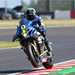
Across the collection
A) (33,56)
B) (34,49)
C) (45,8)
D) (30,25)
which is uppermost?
(30,25)

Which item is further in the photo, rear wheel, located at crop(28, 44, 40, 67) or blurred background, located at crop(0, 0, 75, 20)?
blurred background, located at crop(0, 0, 75, 20)

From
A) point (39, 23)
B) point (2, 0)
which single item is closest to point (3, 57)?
point (39, 23)

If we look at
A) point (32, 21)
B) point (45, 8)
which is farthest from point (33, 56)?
point (45, 8)

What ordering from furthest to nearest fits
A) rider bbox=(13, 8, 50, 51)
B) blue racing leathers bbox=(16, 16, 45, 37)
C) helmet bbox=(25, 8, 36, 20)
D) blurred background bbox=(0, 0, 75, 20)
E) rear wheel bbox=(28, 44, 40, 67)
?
blurred background bbox=(0, 0, 75, 20) < helmet bbox=(25, 8, 36, 20) < rider bbox=(13, 8, 50, 51) < blue racing leathers bbox=(16, 16, 45, 37) < rear wheel bbox=(28, 44, 40, 67)

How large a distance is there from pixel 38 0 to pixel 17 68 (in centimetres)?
12576

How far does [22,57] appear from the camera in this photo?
17.1 metres

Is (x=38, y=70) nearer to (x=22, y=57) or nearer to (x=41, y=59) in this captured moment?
(x=41, y=59)

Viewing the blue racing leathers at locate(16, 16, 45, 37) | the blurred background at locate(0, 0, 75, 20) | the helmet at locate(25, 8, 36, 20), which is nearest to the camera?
the blue racing leathers at locate(16, 16, 45, 37)

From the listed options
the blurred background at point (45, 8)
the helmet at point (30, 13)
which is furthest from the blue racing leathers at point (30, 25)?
the blurred background at point (45, 8)

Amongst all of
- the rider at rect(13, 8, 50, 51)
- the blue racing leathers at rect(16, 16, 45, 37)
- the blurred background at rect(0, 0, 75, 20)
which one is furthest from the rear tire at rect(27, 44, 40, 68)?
the blurred background at rect(0, 0, 75, 20)

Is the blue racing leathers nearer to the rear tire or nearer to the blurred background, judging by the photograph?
Result: the rear tire

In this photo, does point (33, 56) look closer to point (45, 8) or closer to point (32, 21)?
point (32, 21)

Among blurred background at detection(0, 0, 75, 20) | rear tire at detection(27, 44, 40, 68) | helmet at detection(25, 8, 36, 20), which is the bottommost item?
blurred background at detection(0, 0, 75, 20)

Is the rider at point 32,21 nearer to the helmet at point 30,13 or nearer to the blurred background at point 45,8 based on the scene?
the helmet at point 30,13
